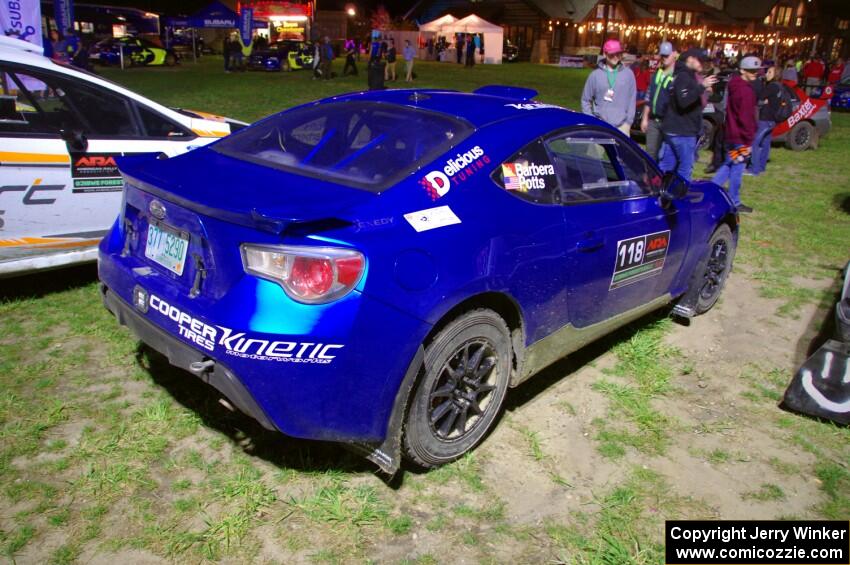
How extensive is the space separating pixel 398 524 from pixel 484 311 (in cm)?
95

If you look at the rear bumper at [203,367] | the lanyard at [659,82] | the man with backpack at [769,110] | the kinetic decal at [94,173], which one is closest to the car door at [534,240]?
the rear bumper at [203,367]

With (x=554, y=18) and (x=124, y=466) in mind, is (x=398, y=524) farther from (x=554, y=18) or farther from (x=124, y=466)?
(x=554, y=18)

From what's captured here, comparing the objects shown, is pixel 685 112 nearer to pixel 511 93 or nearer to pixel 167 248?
pixel 511 93

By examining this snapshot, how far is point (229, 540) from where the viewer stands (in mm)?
2469

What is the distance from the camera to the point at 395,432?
8.45 feet

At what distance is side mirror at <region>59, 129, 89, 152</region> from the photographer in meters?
4.19

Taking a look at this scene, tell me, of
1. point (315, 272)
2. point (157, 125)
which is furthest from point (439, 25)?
point (315, 272)

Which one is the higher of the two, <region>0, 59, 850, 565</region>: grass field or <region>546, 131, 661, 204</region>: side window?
→ <region>546, 131, 661, 204</region>: side window

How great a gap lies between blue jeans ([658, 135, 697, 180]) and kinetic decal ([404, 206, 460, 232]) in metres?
5.49

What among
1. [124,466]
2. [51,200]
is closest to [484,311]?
[124,466]

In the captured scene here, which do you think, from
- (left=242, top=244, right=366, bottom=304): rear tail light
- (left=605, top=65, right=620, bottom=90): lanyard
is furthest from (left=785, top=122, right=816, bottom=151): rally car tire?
(left=242, top=244, right=366, bottom=304): rear tail light

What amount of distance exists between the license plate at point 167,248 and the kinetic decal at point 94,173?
1843 millimetres

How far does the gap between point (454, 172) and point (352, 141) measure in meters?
0.61

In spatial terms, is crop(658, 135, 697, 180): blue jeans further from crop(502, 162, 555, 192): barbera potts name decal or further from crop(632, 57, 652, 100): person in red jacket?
crop(632, 57, 652, 100): person in red jacket
